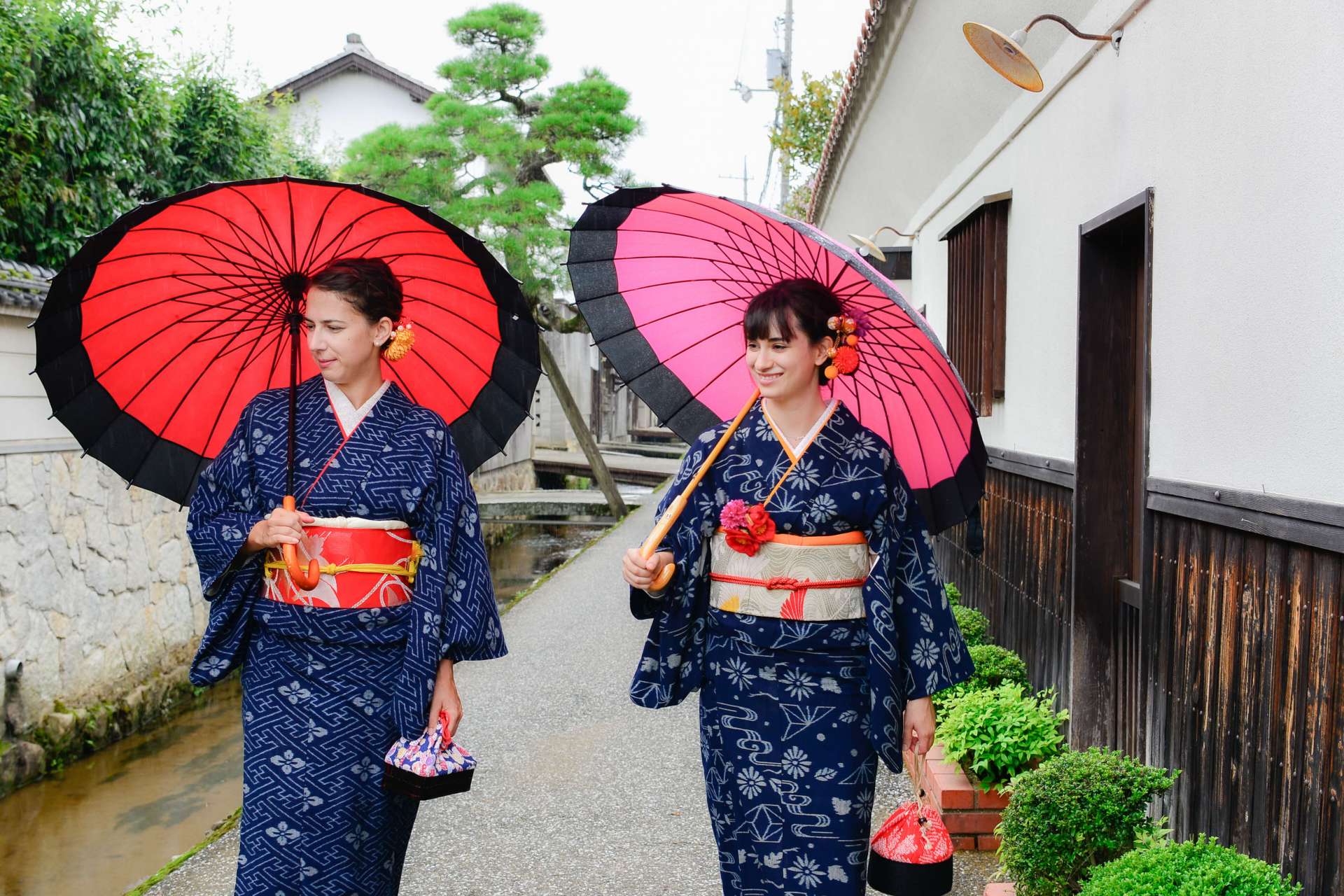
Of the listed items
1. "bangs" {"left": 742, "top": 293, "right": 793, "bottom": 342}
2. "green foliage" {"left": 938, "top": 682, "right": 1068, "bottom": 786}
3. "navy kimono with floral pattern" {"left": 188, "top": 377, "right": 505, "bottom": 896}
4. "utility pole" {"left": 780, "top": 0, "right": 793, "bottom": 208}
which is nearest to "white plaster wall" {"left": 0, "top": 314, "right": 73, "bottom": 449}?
"navy kimono with floral pattern" {"left": 188, "top": 377, "right": 505, "bottom": 896}

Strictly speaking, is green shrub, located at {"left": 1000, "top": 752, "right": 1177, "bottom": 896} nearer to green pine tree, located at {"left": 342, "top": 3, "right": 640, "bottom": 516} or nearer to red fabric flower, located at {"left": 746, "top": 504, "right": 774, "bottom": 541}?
red fabric flower, located at {"left": 746, "top": 504, "right": 774, "bottom": 541}

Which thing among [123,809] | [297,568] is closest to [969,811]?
[297,568]

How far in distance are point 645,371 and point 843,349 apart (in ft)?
2.62

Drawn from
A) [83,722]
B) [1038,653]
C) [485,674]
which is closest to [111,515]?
[83,722]

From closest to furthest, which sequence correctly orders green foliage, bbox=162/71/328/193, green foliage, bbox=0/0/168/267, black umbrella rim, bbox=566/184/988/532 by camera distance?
black umbrella rim, bbox=566/184/988/532, green foliage, bbox=0/0/168/267, green foliage, bbox=162/71/328/193

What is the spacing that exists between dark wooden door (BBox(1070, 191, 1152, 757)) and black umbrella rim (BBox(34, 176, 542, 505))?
92.0 inches

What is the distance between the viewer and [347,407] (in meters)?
3.19

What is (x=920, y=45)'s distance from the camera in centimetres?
807

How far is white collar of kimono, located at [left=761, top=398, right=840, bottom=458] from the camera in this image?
3123 mm

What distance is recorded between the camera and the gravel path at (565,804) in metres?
4.25

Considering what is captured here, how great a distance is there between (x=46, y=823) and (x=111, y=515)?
242 centimetres

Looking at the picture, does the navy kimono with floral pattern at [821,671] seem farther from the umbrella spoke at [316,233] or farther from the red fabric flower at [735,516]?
the umbrella spoke at [316,233]

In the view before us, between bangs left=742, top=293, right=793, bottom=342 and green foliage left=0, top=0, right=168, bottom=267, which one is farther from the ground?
green foliage left=0, top=0, right=168, bottom=267

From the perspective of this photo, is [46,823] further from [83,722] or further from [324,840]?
[324,840]
